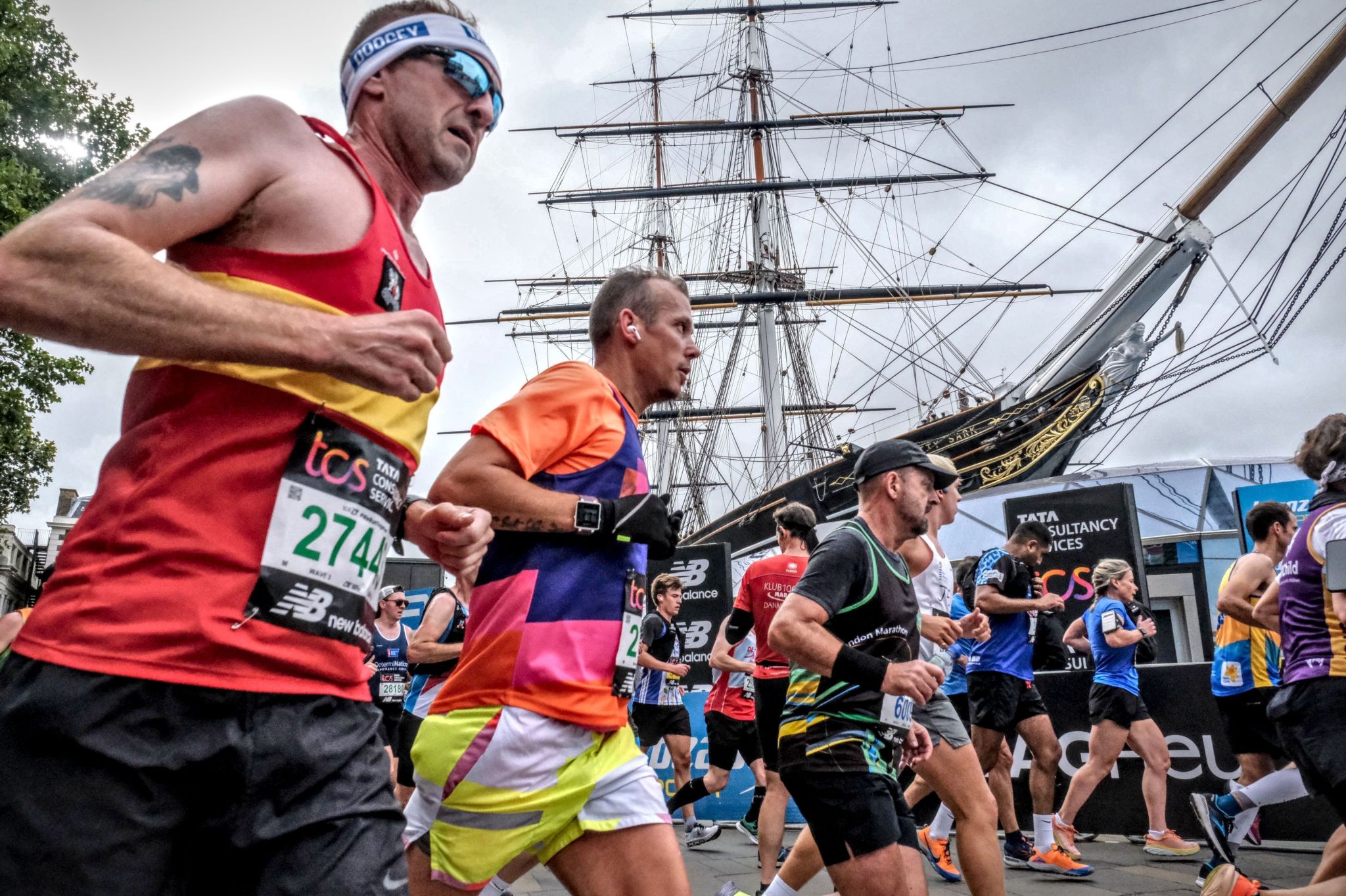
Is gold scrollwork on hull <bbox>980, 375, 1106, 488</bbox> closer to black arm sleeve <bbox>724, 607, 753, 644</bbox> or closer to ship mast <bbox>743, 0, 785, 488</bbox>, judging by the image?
ship mast <bbox>743, 0, 785, 488</bbox>

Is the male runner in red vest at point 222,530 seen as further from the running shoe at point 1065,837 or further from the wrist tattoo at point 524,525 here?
the running shoe at point 1065,837

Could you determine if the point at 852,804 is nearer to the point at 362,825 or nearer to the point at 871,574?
the point at 871,574

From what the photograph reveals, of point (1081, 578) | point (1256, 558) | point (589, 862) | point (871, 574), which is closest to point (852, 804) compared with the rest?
point (871, 574)

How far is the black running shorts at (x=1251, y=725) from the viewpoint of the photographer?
20.7ft

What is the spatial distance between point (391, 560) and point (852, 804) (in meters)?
18.3

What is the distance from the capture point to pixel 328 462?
4.67 feet

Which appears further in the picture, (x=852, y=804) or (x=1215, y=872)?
(x=1215, y=872)

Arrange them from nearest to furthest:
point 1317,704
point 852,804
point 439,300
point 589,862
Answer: point 439,300
point 589,862
point 852,804
point 1317,704

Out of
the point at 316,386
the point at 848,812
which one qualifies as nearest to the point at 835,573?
the point at 848,812

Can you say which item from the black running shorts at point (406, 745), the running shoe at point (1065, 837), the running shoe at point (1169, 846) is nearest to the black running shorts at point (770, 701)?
the running shoe at point (1065, 837)

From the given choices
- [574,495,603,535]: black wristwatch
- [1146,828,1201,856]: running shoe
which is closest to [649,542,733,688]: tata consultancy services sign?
[1146,828,1201,856]: running shoe

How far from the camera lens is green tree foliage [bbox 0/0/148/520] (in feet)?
48.8

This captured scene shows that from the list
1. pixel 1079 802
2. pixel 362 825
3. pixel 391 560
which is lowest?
pixel 1079 802

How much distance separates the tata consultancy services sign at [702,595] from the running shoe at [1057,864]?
5410 mm
